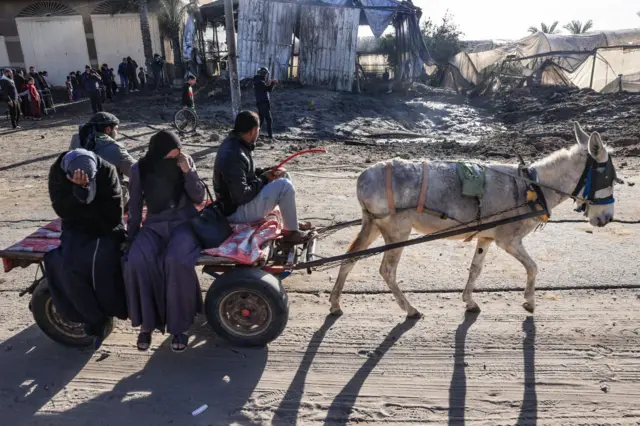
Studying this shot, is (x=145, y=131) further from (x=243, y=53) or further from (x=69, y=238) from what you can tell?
(x=69, y=238)

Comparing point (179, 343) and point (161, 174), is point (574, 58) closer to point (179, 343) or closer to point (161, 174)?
point (161, 174)

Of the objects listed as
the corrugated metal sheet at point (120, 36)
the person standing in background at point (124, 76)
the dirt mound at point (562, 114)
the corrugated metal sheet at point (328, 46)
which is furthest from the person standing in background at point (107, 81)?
the dirt mound at point (562, 114)

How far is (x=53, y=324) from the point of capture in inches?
173

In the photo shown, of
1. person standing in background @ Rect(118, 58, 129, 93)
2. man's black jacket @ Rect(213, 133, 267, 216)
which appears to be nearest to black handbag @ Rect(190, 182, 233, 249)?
man's black jacket @ Rect(213, 133, 267, 216)

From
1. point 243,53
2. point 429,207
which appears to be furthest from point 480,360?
point 243,53

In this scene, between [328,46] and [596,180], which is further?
[328,46]

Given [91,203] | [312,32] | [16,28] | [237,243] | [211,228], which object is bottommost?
[237,243]

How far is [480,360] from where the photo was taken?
4242mm

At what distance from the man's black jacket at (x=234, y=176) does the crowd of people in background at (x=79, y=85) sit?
568 inches

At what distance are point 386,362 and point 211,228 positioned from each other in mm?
1886

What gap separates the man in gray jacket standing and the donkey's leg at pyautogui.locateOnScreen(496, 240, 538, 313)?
161 inches

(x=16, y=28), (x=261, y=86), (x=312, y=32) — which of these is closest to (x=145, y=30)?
(x=16, y=28)

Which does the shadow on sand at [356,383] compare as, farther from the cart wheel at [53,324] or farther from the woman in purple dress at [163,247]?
the cart wheel at [53,324]

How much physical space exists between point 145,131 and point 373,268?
445 inches
